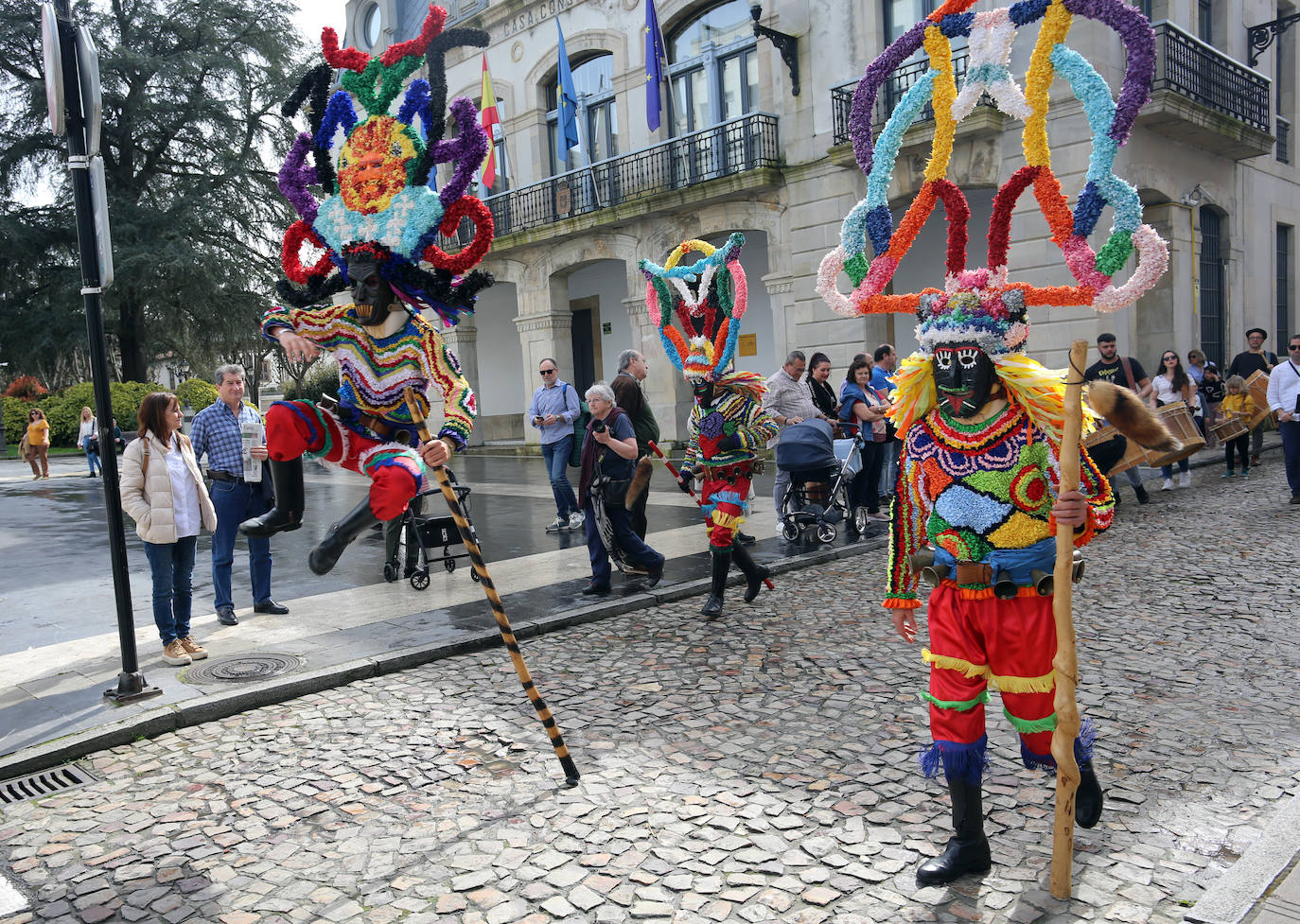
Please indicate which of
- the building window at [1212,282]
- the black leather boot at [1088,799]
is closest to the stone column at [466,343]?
the building window at [1212,282]

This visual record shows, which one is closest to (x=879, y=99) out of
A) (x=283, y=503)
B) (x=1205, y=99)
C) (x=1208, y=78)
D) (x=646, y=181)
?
(x=646, y=181)

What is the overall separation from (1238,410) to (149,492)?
43.4ft

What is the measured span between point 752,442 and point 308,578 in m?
4.63

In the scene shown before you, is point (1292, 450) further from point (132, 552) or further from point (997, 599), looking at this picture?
point (132, 552)

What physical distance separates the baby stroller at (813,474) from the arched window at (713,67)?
11.5 metres

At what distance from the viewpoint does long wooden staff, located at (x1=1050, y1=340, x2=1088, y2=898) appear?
9.71ft

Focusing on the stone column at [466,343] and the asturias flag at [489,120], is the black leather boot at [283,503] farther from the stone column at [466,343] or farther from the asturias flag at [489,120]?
the stone column at [466,343]

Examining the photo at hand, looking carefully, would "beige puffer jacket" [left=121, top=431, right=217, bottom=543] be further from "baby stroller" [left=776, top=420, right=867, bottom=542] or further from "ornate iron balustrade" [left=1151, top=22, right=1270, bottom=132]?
"ornate iron balustrade" [left=1151, top=22, right=1270, bottom=132]

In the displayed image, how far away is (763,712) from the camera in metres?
4.95

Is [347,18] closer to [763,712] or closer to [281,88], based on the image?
[281,88]

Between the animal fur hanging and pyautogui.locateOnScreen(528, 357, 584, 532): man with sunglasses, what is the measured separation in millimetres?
8162

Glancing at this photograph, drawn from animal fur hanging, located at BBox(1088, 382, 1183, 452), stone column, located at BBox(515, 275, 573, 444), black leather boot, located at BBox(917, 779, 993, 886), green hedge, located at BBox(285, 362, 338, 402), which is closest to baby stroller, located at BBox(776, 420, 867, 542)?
black leather boot, located at BBox(917, 779, 993, 886)

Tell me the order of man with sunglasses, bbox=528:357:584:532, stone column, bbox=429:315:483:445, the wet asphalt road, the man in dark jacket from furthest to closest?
stone column, bbox=429:315:483:445 < man with sunglasses, bbox=528:357:584:532 < the man in dark jacket < the wet asphalt road

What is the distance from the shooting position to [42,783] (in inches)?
178
